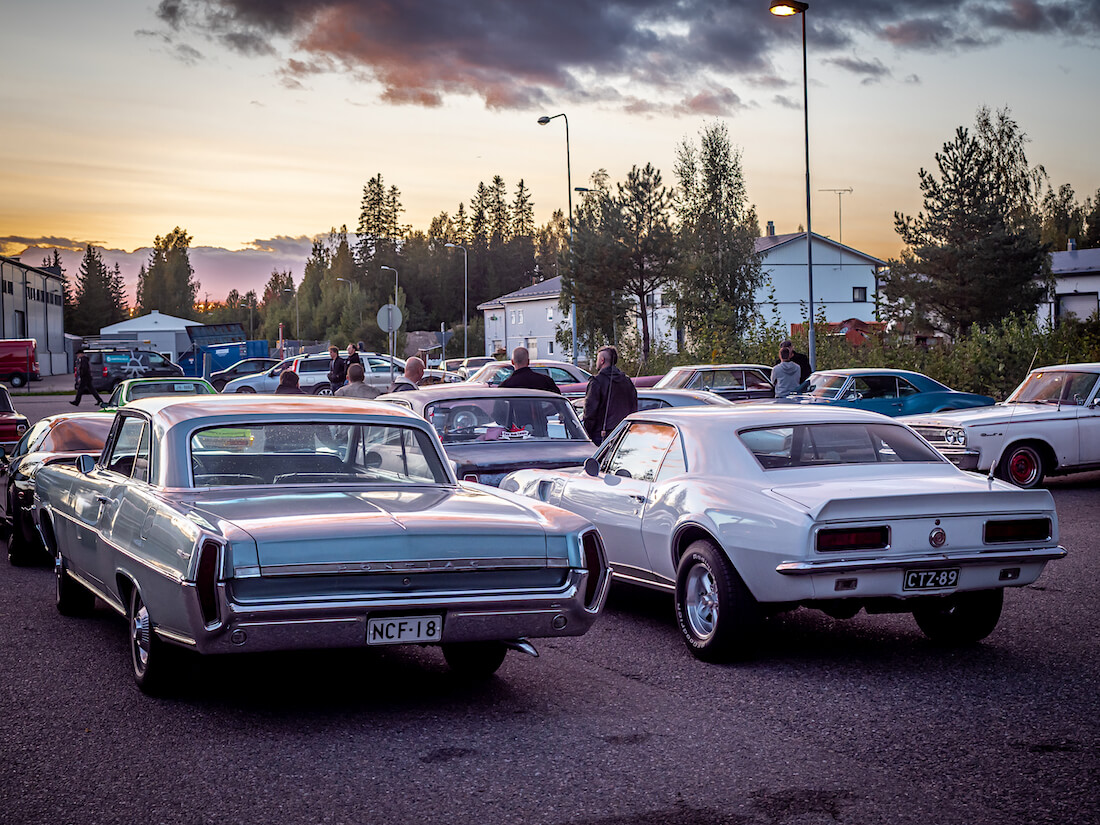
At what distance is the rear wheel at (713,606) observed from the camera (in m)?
6.71

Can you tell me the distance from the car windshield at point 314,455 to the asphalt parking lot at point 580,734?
1050mm

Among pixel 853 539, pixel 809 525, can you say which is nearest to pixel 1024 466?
pixel 853 539

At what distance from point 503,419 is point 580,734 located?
5956 mm

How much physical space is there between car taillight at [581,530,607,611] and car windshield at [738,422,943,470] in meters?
1.88

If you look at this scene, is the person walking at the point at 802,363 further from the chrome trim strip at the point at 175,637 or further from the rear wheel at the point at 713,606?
the chrome trim strip at the point at 175,637

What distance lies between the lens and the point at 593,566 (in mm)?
5898

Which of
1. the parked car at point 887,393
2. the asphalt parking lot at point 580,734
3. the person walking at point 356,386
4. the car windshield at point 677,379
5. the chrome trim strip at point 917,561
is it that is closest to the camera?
the asphalt parking lot at point 580,734

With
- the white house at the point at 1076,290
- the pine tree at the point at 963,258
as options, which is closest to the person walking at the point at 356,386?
the pine tree at the point at 963,258

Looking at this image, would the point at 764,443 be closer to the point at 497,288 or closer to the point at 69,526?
the point at 69,526

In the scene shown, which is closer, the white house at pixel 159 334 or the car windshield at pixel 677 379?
the car windshield at pixel 677 379

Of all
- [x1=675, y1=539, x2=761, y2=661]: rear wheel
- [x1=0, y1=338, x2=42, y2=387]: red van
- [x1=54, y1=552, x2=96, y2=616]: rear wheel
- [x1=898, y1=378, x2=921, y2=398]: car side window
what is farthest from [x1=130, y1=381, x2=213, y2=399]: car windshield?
[x1=0, y1=338, x2=42, y2=387]: red van

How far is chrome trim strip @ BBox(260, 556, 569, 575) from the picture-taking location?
207 inches

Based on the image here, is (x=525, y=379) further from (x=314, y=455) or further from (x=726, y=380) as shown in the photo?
(x=726, y=380)

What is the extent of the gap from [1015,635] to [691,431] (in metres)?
2.33
